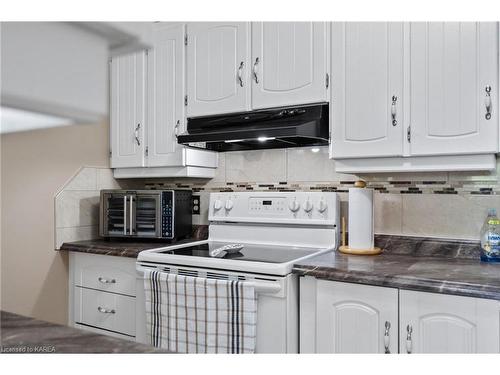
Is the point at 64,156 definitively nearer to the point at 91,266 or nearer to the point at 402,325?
the point at 91,266

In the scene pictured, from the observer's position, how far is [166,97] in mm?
2633

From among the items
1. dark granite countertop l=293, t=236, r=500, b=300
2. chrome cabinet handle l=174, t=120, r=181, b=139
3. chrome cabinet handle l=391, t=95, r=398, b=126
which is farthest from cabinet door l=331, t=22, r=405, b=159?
chrome cabinet handle l=174, t=120, r=181, b=139

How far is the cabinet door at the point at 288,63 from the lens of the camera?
2111 millimetres

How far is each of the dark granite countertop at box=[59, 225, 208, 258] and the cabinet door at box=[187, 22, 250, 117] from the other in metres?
0.79

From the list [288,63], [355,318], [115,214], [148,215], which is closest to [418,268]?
[355,318]

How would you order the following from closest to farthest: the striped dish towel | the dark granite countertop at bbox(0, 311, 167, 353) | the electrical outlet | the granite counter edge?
the dark granite countertop at bbox(0, 311, 167, 353)
the granite counter edge
the striped dish towel
the electrical outlet

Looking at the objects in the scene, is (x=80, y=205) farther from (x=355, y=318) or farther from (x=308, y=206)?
(x=355, y=318)

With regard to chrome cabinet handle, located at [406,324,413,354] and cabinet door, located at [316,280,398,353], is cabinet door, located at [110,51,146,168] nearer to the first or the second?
cabinet door, located at [316,280,398,353]

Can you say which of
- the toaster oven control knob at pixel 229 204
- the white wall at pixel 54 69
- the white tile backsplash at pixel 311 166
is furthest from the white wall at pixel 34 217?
the white wall at pixel 54 69

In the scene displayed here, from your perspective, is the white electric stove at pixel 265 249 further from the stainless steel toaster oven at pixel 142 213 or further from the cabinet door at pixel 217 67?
the cabinet door at pixel 217 67

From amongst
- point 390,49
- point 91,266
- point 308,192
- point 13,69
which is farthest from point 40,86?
point 91,266

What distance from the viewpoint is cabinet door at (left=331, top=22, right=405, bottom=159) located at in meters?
1.91

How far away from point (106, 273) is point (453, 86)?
204 cm

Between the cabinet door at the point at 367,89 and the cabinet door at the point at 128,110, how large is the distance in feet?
4.28
